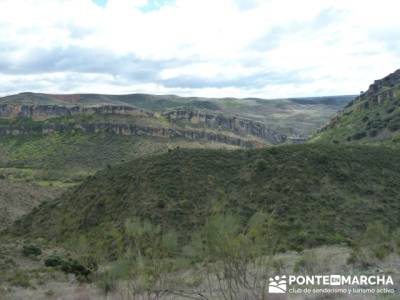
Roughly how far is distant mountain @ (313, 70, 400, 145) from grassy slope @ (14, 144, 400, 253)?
21.0 metres

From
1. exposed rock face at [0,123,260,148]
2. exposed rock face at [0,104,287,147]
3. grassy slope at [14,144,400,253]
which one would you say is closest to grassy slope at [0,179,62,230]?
grassy slope at [14,144,400,253]

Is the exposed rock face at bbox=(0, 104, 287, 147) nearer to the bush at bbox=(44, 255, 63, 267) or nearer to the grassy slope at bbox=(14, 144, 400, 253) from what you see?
the grassy slope at bbox=(14, 144, 400, 253)

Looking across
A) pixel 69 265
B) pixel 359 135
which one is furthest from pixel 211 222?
pixel 359 135

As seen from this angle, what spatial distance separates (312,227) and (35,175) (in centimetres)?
8609

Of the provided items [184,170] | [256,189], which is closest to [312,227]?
[256,189]

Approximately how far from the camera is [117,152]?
127 m

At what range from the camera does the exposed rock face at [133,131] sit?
465 ft

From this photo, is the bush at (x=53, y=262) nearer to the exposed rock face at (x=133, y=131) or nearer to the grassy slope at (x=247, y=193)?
the grassy slope at (x=247, y=193)

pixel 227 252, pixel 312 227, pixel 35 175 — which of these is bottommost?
pixel 35 175

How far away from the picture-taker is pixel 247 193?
41.9 metres

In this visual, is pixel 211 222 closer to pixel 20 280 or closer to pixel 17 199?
pixel 20 280

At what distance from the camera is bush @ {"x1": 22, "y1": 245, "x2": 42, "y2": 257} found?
3344cm

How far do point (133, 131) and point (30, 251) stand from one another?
108332mm

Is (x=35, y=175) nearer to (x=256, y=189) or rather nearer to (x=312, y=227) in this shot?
(x=256, y=189)
